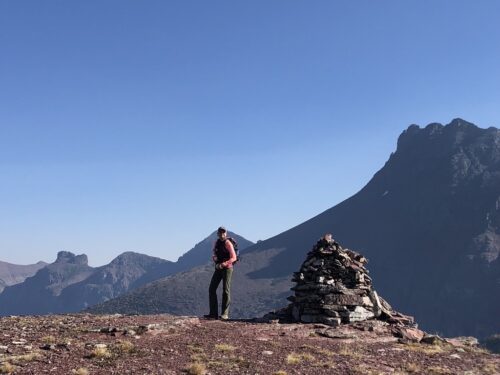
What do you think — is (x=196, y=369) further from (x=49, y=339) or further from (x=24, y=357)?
(x=49, y=339)

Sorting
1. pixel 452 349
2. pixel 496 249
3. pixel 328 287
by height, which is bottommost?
pixel 452 349

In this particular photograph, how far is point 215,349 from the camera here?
13320mm

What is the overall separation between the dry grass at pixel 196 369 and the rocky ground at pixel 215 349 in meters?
0.03

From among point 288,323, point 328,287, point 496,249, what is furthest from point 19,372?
point 496,249

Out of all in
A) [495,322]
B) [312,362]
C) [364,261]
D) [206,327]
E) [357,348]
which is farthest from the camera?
[495,322]

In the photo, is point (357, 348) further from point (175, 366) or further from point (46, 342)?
point (46, 342)

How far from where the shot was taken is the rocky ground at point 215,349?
37.0ft

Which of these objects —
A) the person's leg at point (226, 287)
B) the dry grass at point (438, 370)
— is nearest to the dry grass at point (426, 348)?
the dry grass at point (438, 370)

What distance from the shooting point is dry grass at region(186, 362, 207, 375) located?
10914mm

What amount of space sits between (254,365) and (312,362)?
5.74 ft

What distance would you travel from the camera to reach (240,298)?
192625 millimetres

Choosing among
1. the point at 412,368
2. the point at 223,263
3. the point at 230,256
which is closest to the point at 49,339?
the point at 223,263

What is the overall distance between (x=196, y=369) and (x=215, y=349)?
2.39m

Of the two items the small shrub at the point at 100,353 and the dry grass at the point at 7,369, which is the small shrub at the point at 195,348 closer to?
the small shrub at the point at 100,353
